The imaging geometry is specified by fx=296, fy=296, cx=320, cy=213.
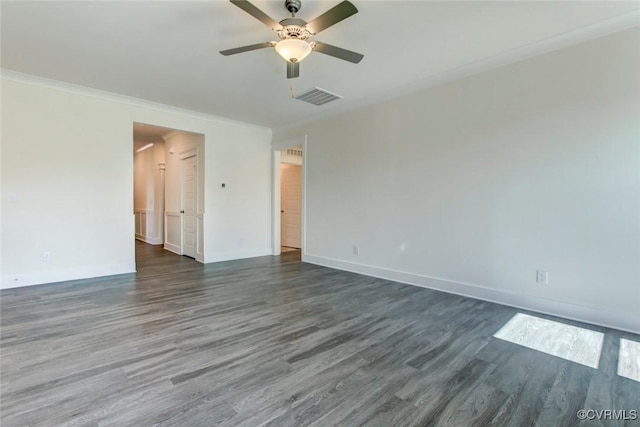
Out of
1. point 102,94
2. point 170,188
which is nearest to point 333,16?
point 102,94

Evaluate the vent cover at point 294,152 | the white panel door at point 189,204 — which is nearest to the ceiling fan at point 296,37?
the white panel door at point 189,204

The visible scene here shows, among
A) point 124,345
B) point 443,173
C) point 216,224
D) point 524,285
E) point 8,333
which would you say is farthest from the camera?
point 216,224

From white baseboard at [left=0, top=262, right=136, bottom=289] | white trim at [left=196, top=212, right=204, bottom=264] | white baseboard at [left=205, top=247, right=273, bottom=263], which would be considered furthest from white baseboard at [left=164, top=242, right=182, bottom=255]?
white baseboard at [left=0, top=262, right=136, bottom=289]

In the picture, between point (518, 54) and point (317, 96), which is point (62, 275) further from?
point (518, 54)

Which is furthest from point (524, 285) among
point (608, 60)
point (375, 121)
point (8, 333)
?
point (8, 333)

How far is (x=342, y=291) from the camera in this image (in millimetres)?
3807

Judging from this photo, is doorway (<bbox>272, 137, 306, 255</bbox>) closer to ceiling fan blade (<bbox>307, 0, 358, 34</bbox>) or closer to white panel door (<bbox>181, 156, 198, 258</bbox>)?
white panel door (<bbox>181, 156, 198, 258</bbox>)

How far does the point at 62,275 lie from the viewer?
13.6 ft

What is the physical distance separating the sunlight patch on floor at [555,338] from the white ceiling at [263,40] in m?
2.70

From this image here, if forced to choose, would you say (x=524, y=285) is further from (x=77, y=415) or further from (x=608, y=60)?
(x=77, y=415)

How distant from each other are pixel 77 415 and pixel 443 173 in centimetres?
396

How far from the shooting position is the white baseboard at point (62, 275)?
151 inches

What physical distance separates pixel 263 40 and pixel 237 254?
13.5ft

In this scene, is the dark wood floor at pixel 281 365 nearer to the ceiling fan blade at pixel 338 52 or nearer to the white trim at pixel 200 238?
the white trim at pixel 200 238
